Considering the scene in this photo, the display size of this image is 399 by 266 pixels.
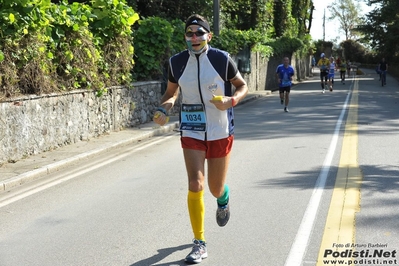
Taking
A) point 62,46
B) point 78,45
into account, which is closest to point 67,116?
point 62,46

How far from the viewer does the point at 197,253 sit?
219 inches

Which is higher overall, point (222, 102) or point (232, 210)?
point (222, 102)

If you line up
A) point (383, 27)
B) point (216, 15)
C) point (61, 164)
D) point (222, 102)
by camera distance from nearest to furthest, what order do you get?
point (222, 102) < point (61, 164) < point (216, 15) < point (383, 27)

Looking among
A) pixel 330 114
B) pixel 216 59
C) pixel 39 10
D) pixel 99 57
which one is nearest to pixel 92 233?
pixel 216 59

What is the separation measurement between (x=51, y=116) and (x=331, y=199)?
6503 millimetres

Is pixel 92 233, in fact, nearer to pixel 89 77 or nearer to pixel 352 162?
pixel 352 162

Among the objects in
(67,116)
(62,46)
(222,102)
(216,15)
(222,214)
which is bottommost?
(222,214)

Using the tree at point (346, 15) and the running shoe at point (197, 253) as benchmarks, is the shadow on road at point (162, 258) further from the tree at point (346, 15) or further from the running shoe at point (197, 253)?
the tree at point (346, 15)

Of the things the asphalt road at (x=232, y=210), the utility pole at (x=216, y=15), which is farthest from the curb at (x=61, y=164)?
the utility pole at (x=216, y=15)

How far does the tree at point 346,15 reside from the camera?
137125 millimetres

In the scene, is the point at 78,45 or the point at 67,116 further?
the point at 78,45

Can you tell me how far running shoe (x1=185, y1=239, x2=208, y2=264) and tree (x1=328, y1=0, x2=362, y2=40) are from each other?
445 feet

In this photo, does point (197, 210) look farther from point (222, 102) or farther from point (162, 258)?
point (222, 102)

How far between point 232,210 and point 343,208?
47.4 inches
